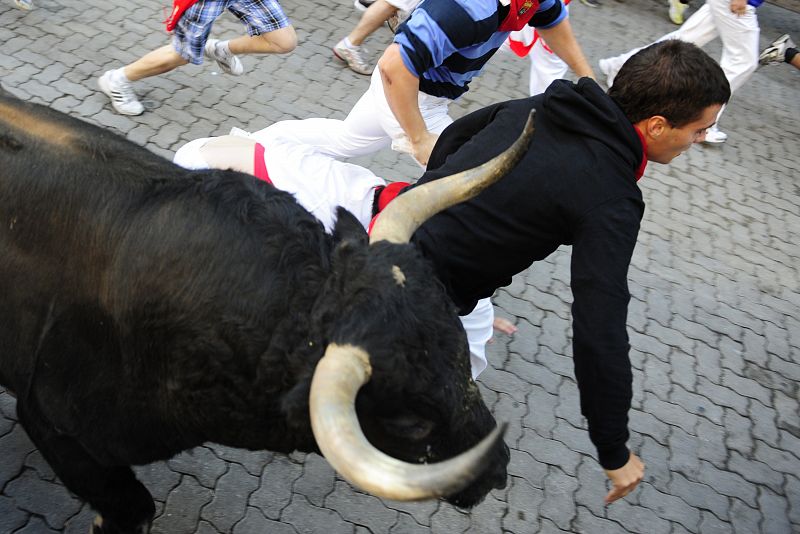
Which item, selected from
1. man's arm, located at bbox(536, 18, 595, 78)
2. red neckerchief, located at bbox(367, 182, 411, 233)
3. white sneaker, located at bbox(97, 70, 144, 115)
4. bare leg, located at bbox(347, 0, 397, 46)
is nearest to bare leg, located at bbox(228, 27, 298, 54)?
white sneaker, located at bbox(97, 70, 144, 115)

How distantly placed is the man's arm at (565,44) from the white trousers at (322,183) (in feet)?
5.51

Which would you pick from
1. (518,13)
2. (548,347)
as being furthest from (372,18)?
(548,347)

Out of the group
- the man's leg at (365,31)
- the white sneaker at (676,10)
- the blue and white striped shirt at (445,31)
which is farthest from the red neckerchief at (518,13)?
Result: the white sneaker at (676,10)

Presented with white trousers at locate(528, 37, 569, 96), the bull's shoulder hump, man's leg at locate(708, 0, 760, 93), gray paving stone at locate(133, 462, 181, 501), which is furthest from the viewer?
man's leg at locate(708, 0, 760, 93)

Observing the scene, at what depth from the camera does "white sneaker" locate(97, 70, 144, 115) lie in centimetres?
586

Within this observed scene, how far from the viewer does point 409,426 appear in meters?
2.28

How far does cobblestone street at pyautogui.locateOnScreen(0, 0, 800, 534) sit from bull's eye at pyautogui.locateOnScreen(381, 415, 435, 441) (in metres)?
1.55

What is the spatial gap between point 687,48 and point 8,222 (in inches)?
104

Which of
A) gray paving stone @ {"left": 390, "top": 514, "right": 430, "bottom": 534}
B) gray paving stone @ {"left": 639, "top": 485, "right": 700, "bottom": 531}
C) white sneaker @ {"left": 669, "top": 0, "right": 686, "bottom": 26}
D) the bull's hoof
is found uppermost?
the bull's hoof

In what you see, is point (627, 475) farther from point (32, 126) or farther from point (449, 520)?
point (32, 126)

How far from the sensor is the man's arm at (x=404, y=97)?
3.55m

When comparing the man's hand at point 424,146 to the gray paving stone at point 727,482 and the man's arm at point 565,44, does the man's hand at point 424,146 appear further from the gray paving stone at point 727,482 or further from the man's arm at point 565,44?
the gray paving stone at point 727,482

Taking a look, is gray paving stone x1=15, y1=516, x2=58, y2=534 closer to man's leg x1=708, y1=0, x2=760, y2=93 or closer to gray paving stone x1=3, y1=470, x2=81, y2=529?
gray paving stone x1=3, y1=470, x2=81, y2=529

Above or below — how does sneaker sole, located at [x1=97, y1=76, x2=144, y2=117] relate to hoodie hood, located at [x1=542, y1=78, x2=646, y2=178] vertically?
below
